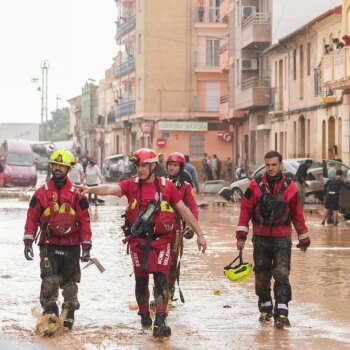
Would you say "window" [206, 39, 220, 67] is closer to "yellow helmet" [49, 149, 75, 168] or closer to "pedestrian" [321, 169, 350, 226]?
"pedestrian" [321, 169, 350, 226]

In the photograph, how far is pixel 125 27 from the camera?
279 ft

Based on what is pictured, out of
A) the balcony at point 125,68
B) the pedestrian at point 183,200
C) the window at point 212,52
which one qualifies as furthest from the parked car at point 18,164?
the pedestrian at point 183,200

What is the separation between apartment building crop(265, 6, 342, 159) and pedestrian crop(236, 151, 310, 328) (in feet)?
103

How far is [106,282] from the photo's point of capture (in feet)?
48.6

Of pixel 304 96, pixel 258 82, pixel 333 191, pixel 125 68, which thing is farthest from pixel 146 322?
pixel 125 68

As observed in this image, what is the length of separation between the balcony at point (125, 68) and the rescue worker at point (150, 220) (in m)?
70.6

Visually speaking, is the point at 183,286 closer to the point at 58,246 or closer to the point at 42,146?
the point at 58,246

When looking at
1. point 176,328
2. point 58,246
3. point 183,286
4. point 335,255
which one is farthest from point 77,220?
point 335,255

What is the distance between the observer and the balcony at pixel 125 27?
81625 mm

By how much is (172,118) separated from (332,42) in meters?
32.4

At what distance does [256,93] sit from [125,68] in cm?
3114

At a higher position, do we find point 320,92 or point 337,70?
point 337,70

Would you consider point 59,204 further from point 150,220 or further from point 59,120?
point 59,120

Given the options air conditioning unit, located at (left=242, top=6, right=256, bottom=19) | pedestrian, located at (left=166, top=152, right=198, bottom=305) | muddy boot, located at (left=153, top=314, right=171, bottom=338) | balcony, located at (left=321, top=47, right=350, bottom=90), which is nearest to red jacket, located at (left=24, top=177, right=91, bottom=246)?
muddy boot, located at (left=153, top=314, right=171, bottom=338)
